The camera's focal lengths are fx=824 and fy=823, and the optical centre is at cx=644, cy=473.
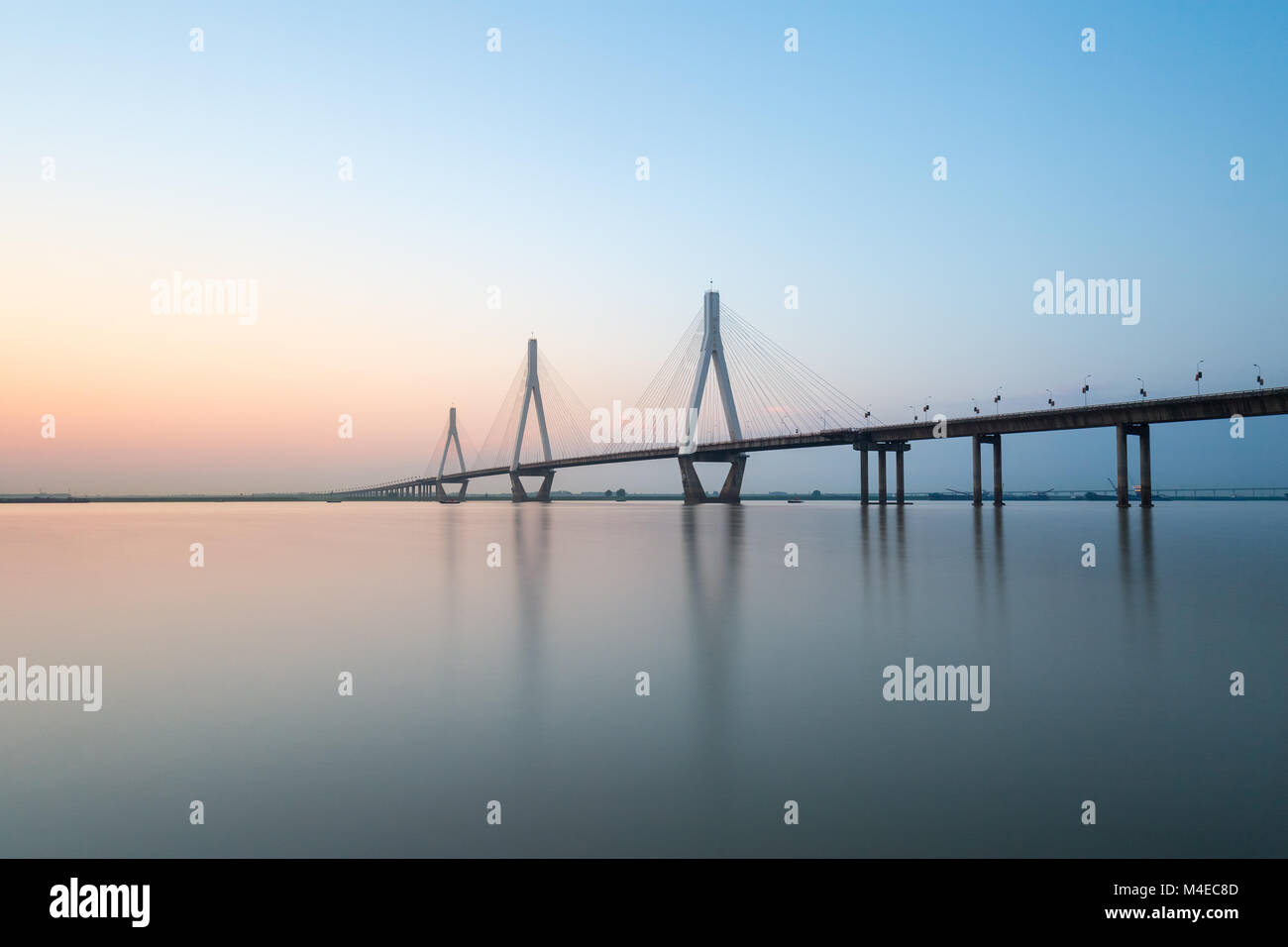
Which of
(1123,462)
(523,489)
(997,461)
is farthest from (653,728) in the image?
(523,489)

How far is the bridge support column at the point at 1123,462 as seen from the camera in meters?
72.3

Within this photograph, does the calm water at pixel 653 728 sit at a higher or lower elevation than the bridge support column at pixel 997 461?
lower

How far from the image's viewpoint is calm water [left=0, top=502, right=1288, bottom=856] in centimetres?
468

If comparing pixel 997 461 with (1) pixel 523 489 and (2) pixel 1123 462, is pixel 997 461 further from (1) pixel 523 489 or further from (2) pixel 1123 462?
(1) pixel 523 489

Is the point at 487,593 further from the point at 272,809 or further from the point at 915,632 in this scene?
the point at 272,809

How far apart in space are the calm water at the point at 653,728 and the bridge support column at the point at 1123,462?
63897mm

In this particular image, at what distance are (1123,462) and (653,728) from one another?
79.8m

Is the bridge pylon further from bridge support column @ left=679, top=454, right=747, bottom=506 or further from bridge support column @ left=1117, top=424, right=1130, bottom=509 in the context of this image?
bridge support column @ left=1117, top=424, right=1130, bottom=509

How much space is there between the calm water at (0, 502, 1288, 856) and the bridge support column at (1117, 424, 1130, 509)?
210 ft

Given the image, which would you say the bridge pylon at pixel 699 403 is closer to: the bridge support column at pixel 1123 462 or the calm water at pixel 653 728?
the bridge support column at pixel 1123 462

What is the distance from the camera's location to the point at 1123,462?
243 ft

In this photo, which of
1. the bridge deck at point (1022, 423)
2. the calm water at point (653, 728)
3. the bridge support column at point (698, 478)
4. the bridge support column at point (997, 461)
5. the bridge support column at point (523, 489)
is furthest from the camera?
A: the bridge support column at point (523, 489)

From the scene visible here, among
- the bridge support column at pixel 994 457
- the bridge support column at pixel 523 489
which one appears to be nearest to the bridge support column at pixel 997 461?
the bridge support column at pixel 994 457
